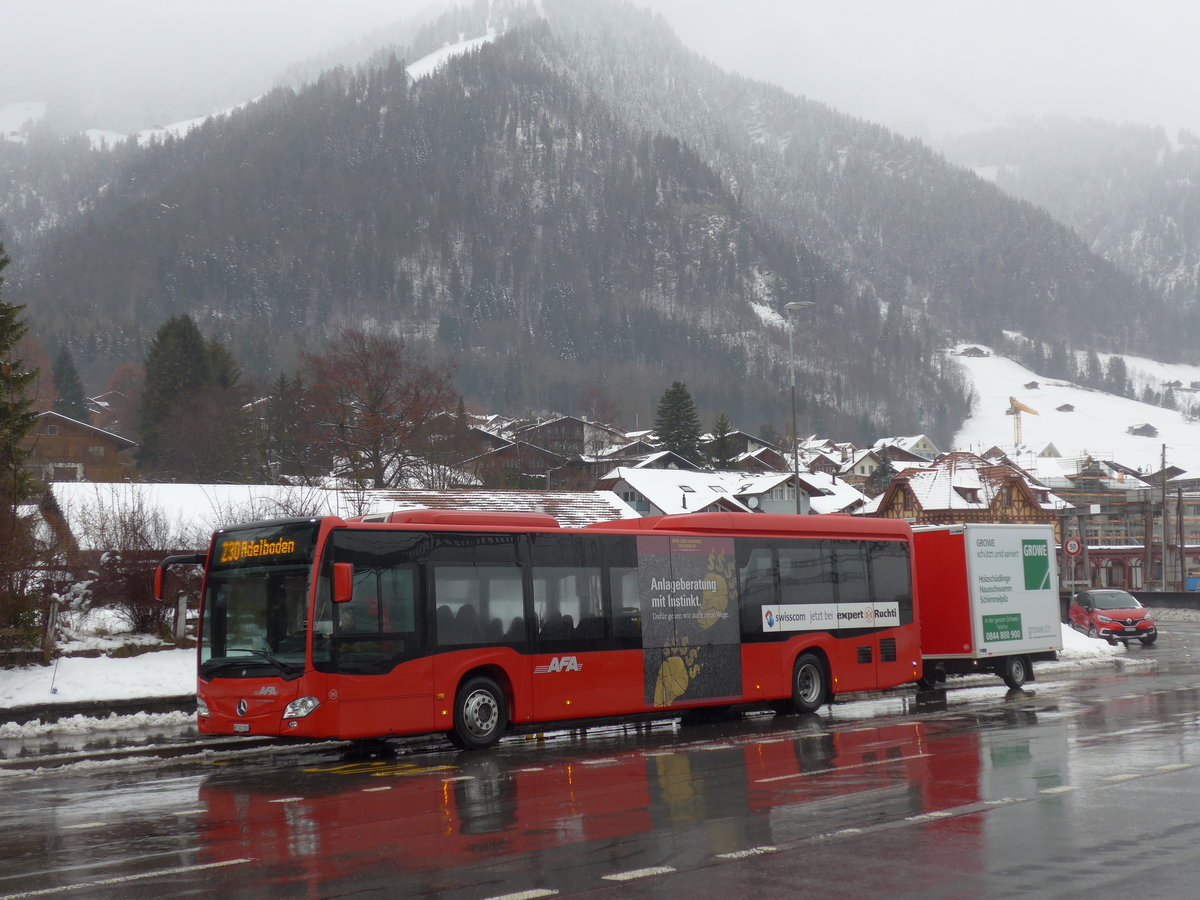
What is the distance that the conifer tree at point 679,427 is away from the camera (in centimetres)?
12388

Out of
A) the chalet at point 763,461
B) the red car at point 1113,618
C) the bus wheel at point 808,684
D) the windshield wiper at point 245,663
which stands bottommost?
the red car at point 1113,618

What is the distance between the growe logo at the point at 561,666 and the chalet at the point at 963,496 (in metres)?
90.7

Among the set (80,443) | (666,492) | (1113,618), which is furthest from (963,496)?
(80,443)

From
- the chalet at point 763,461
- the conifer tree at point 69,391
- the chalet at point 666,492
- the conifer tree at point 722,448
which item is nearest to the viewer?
the chalet at point 666,492

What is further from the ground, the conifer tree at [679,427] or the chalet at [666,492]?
the conifer tree at [679,427]

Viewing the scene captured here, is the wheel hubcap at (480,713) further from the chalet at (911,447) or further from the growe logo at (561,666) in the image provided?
the chalet at (911,447)

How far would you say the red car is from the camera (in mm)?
38938

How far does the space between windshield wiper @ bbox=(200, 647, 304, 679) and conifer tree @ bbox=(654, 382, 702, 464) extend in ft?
357

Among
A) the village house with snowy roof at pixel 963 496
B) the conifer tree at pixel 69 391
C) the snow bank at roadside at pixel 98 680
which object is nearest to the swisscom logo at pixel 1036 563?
the snow bank at roadside at pixel 98 680

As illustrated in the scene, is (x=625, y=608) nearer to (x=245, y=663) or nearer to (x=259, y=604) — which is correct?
(x=259, y=604)

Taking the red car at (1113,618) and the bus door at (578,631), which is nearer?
the bus door at (578,631)

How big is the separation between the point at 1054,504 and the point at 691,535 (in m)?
106

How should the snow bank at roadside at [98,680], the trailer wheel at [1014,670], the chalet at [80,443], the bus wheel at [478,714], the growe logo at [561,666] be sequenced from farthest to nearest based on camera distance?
the chalet at [80,443] < the trailer wheel at [1014,670] < the snow bank at roadside at [98,680] < the growe logo at [561,666] < the bus wheel at [478,714]

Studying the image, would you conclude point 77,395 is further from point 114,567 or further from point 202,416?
point 114,567
